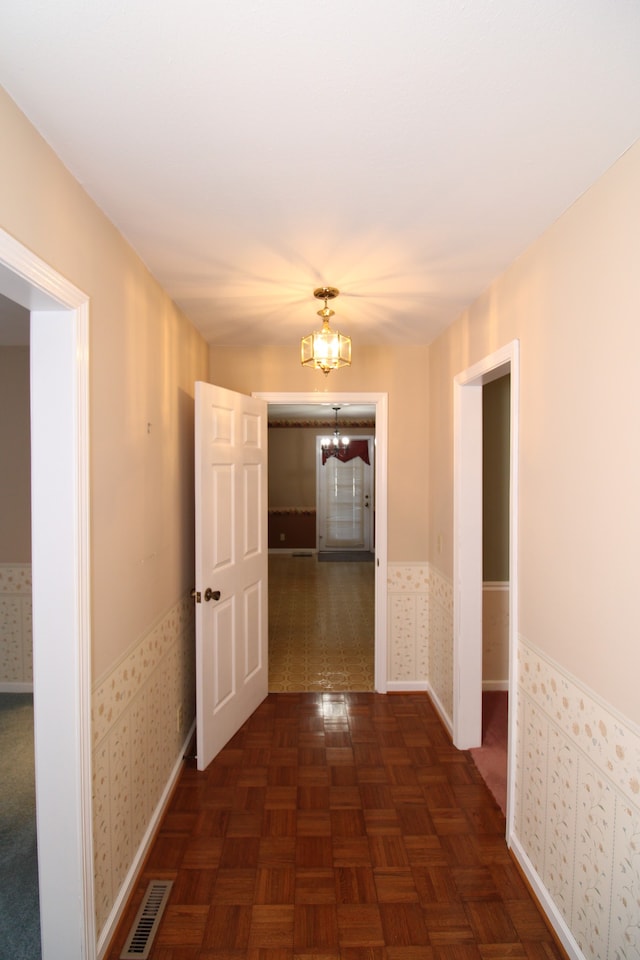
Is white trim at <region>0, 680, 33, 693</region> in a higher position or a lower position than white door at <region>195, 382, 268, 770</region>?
lower

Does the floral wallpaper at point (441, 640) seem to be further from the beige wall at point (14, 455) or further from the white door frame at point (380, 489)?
the beige wall at point (14, 455)

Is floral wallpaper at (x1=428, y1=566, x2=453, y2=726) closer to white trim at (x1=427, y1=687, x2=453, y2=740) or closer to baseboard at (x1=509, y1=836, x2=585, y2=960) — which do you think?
white trim at (x1=427, y1=687, x2=453, y2=740)

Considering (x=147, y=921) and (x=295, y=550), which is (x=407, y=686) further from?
(x=295, y=550)

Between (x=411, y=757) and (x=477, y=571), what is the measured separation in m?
1.07

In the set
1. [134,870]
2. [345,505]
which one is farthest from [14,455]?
[345,505]

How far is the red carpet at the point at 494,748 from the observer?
251 cm

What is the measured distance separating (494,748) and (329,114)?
3.01m

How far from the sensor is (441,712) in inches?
126

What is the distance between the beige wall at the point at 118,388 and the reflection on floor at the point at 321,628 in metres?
1.58

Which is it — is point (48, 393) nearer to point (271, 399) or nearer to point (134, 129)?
point (134, 129)

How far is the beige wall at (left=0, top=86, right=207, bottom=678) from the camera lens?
1.27 metres

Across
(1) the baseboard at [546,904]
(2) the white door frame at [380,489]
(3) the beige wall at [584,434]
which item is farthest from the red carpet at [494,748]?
(3) the beige wall at [584,434]

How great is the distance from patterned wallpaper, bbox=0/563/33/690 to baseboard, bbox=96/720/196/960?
5.03 ft

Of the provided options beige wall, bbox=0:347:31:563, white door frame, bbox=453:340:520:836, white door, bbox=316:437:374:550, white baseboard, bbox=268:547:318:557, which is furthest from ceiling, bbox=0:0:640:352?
white baseboard, bbox=268:547:318:557
